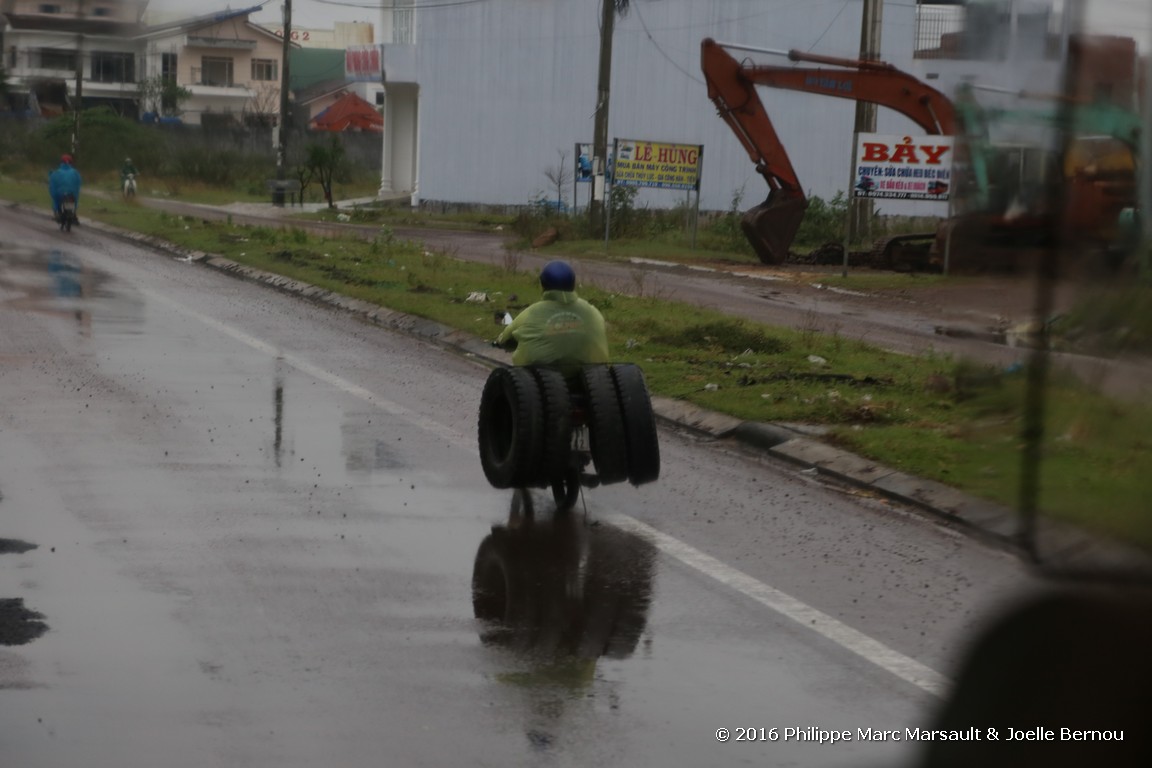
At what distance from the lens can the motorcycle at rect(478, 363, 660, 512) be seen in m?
8.81

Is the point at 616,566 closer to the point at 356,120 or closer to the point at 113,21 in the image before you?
the point at 113,21

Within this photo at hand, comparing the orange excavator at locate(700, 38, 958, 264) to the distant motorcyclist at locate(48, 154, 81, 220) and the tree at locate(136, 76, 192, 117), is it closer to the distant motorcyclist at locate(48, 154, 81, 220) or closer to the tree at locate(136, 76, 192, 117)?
the tree at locate(136, 76, 192, 117)

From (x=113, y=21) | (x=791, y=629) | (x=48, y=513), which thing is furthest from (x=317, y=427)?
(x=113, y=21)

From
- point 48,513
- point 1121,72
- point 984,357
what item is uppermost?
point 1121,72

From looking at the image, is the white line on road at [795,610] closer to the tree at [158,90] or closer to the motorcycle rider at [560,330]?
the motorcycle rider at [560,330]

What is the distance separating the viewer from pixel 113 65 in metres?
4.06

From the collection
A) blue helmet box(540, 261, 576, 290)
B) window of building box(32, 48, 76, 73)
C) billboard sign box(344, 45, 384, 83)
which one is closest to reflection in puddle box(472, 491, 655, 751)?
blue helmet box(540, 261, 576, 290)

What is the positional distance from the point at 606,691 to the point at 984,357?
10.5 feet

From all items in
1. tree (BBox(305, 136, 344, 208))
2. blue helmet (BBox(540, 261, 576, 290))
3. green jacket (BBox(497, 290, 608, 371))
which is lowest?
green jacket (BBox(497, 290, 608, 371))

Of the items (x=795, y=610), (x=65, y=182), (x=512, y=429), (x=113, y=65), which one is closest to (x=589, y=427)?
(x=512, y=429)

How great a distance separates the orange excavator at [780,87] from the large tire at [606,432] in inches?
728

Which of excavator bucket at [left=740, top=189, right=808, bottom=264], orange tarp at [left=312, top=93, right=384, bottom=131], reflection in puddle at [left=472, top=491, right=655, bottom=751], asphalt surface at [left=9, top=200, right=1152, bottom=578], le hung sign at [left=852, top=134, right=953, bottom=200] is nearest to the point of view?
asphalt surface at [left=9, top=200, right=1152, bottom=578]

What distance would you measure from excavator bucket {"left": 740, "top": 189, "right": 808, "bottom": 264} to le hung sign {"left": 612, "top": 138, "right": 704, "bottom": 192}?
2668 millimetres

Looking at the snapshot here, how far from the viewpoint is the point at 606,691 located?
19.2ft
